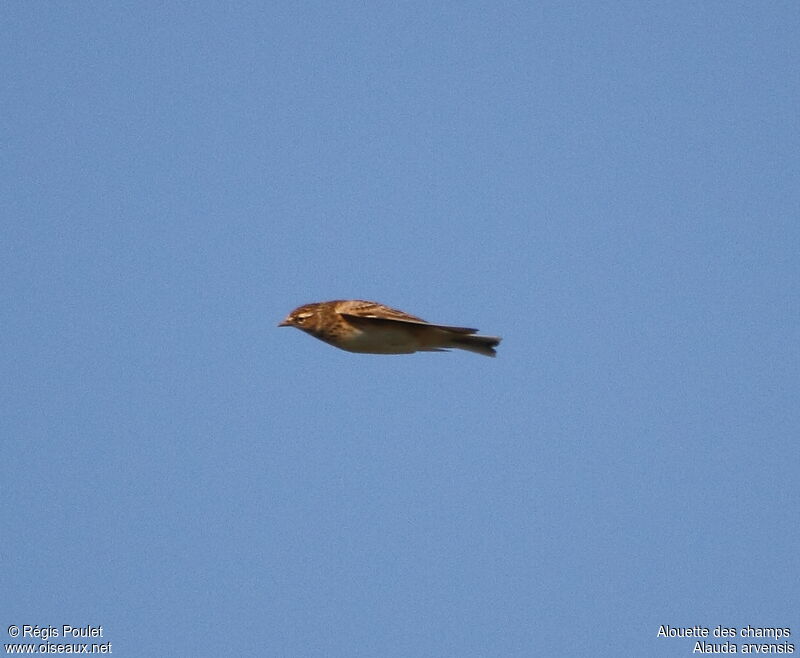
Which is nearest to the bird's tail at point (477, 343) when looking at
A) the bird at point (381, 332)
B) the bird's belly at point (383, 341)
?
the bird at point (381, 332)

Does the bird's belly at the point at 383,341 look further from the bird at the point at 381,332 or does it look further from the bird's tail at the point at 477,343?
the bird's tail at the point at 477,343

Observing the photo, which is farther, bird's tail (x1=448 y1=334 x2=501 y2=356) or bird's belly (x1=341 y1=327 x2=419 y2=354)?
bird's tail (x1=448 y1=334 x2=501 y2=356)

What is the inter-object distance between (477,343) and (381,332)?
150cm

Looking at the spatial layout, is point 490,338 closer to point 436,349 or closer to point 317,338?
point 436,349

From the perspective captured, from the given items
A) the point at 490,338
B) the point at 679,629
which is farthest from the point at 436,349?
the point at 679,629

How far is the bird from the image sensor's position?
19.7 meters

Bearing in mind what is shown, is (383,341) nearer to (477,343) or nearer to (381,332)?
(381,332)

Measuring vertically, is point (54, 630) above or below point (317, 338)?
below

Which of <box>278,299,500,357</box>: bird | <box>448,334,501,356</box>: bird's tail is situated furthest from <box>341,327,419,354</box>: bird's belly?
<box>448,334,501,356</box>: bird's tail

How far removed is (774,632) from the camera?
2366cm

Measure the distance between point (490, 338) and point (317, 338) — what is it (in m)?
2.74

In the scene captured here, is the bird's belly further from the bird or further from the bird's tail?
the bird's tail

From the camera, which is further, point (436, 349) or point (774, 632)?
point (774, 632)

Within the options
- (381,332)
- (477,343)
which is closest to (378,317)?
(381,332)
